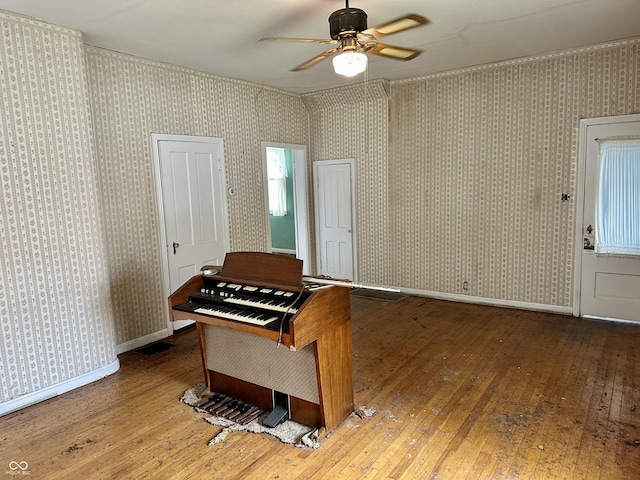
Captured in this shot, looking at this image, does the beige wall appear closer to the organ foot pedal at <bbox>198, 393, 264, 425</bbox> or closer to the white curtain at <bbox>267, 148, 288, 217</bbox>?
the organ foot pedal at <bbox>198, 393, 264, 425</bbox>

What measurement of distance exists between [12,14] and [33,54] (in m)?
0.26

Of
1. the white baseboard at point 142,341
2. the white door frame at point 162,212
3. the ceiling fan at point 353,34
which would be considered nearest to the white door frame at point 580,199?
the ceiling fan at point 353,34

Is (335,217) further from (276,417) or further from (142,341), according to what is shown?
(276,417)

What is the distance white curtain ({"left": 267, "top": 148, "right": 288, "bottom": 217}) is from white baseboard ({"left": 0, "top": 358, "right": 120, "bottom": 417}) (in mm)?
5570

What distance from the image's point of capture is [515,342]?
3.97 metres

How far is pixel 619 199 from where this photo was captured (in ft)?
14.0

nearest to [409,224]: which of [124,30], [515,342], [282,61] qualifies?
[515,342]

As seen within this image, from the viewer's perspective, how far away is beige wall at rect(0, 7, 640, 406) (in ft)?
10.0

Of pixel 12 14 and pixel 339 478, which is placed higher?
pixel 12 14

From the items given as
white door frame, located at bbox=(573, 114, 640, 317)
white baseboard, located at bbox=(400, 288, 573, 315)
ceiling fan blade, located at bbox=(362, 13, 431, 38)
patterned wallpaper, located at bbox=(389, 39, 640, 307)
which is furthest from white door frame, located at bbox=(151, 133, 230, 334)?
white door frame, located at bbox=(573, 114, 640, 317)

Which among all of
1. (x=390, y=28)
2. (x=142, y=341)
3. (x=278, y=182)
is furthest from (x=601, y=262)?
(x=278, y=182)

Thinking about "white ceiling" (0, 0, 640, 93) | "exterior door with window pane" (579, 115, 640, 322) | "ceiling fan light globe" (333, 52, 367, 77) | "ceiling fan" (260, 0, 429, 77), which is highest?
"white ceiling" (0, 0, 640, 93)

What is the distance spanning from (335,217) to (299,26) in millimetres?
3264

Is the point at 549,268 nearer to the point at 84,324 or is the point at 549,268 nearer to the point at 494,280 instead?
the point at 494,280
